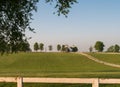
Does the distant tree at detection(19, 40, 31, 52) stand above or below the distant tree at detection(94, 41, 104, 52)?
above

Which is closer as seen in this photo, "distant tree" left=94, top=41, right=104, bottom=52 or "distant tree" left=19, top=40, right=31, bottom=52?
"distant tree" left=19, top=40, right=31, bottom=52

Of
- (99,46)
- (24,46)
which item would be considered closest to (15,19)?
(24,46)

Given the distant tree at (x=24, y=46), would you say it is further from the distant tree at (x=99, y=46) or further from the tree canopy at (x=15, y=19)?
the distant tree at (x=99, y=46)

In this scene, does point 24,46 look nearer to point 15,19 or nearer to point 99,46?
point 15,19

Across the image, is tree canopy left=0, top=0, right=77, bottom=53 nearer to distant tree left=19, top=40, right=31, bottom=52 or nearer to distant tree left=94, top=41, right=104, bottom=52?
distant tree left=19, top=40, right=31, bottom=52

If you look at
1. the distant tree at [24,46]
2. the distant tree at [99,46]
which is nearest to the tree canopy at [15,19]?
the distant tree at [24,46]

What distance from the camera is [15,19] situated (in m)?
30.8

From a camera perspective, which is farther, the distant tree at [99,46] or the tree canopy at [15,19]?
the distant tree at [99,46]

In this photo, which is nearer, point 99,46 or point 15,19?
point 15,19

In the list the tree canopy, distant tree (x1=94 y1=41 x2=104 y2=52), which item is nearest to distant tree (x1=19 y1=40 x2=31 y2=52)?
the tree canopy

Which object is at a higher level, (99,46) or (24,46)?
(24,46)

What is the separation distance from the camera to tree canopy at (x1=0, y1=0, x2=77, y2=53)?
2990 centimetres

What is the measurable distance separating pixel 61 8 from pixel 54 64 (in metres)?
61.4

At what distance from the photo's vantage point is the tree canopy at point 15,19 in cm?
2990
